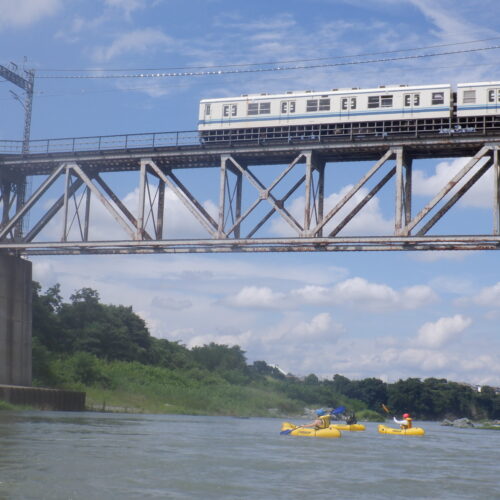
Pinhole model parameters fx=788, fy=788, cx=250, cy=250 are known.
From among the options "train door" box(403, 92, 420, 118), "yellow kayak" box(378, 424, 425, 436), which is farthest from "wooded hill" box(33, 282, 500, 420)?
"train door" box(403, 92, 420, 118)

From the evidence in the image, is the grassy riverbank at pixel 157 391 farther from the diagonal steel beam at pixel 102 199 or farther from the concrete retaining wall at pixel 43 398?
the diagonal steel beam at pixel 102 199

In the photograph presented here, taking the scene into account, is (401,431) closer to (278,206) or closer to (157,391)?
(278,206)

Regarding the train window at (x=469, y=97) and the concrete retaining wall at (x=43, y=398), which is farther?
the concrete retaining wall at (x=43, y=398)

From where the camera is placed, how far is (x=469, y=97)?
40.6 meters

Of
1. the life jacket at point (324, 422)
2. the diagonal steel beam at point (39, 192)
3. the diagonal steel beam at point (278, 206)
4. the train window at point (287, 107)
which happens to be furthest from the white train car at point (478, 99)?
the diagonal steel beam at point (39, 192)

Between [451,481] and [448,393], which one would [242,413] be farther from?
[448,393]

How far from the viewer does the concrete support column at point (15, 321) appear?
48688 mm

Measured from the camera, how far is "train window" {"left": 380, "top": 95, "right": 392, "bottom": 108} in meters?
42.2

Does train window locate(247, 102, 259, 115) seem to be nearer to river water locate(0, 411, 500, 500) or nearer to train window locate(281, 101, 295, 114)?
train window locate(281, 101, 295, 114)

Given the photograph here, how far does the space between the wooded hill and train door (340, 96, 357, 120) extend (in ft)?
112

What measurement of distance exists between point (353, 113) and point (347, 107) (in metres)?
0.49

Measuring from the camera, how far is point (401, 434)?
170ft

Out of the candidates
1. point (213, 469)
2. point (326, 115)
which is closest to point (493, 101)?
point (326, 115)

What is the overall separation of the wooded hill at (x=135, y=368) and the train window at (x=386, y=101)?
35.8m
